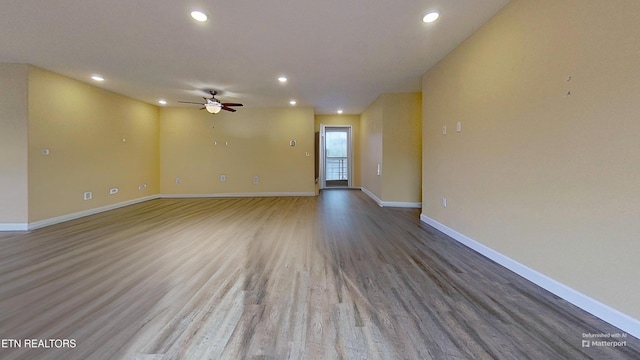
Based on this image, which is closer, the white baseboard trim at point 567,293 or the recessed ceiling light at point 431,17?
the white baseboard trim at point 567,293

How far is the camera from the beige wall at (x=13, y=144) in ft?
13.1

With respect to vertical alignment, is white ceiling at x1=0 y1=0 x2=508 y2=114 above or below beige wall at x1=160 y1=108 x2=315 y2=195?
above

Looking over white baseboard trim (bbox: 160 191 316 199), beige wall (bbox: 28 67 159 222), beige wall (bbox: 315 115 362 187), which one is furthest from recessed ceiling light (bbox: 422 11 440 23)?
beige wall (bbox: 315 115 362 187)

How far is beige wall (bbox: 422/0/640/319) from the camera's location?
163 cm

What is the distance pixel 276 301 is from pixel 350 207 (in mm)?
4100

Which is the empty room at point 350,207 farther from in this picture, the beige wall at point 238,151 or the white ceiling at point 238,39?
the beige wall at point 238,151

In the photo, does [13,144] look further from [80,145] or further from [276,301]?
[276,301]

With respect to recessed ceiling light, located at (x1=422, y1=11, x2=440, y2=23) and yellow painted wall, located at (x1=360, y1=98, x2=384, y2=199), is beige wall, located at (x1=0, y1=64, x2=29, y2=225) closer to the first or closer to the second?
recessed ceiling light, located at (x1=422, y1=11, x2=440, y2=23)

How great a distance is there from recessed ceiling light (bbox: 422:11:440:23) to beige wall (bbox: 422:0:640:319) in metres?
0.61

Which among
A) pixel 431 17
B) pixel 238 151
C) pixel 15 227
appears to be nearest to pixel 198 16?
pixel 431 17

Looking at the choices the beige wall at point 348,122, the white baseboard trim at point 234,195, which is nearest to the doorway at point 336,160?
the beige wall at point 348,122

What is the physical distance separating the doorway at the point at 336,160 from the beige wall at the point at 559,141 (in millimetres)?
6242

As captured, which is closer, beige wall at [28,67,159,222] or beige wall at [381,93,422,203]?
beige wall at [28,67,159,222]

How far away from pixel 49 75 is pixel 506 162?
22.1 ft
